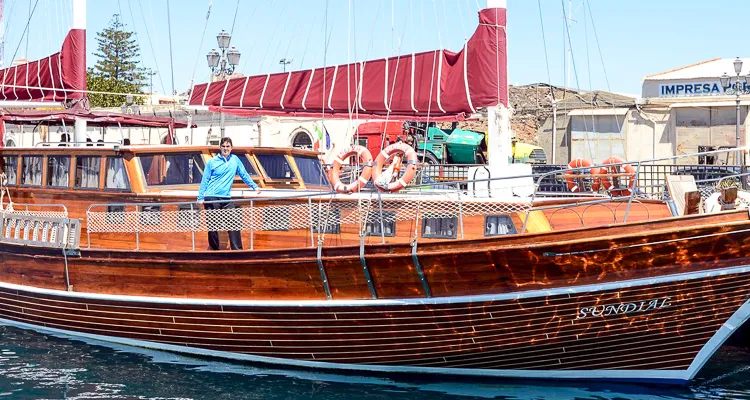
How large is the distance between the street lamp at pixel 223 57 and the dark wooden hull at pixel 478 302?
6.30 metres

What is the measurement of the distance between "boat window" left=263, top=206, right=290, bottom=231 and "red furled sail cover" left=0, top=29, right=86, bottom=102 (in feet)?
17.8

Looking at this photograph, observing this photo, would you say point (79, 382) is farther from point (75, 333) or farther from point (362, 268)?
point (362, 268)

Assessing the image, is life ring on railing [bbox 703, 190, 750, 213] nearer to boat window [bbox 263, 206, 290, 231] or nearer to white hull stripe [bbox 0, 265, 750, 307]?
white hull stripe [bbox 0, 265, 750, 307]

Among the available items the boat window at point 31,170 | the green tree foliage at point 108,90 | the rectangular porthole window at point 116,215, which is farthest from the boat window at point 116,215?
the green tree foliage at point 108,90

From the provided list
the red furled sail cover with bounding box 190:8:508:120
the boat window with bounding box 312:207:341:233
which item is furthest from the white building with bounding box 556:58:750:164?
the boat window with bounding box 312:207:341:233

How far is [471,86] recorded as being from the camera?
1032 centimetres

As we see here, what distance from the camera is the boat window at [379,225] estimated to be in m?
10.6

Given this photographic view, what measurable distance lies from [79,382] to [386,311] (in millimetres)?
3647

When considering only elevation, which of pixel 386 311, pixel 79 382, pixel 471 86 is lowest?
pixel 79 382

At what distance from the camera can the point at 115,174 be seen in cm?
1225

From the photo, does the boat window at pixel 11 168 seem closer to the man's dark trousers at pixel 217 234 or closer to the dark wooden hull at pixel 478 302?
the dark wooden hull at pixel 478 302

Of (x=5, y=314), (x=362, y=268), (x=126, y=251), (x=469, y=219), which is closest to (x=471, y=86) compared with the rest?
(x=469, y=219)

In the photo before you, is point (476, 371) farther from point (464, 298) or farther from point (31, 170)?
point (31, 170)

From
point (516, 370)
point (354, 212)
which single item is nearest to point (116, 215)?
point (354, 212)
